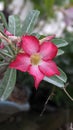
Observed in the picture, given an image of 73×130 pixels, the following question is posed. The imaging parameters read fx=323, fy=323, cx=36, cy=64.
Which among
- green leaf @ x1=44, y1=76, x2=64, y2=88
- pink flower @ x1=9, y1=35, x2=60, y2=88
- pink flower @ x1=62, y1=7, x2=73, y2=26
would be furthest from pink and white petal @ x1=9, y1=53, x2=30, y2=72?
pink flower @ x1=62, y1=7, x2=73, y2=26

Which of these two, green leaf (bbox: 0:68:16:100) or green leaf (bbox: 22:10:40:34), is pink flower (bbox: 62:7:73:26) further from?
green leaf (bbox: 0:68:16:100)

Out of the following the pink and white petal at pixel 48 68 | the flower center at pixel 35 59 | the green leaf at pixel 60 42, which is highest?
the flower center at pixel 35 59

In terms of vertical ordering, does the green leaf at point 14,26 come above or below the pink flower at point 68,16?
above

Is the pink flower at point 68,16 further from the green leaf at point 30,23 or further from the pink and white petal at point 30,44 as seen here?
the pink and white petal at point 30,44

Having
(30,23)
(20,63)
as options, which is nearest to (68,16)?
(30,23)

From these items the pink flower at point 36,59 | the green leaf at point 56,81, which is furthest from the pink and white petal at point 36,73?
the green leaf at point 56,81

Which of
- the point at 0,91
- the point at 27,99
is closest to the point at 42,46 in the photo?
the point at 0,91

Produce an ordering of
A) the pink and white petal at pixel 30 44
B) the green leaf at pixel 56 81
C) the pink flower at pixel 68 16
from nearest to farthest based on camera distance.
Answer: the pink and white petal at pixel 30 44 → the green leaf at pixel 56 81 → the pink flower at pixel 68 16

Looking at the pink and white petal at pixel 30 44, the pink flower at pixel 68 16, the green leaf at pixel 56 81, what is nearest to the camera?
the pink and white petal at pixel 30 44

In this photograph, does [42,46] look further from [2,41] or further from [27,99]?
[27,99]
